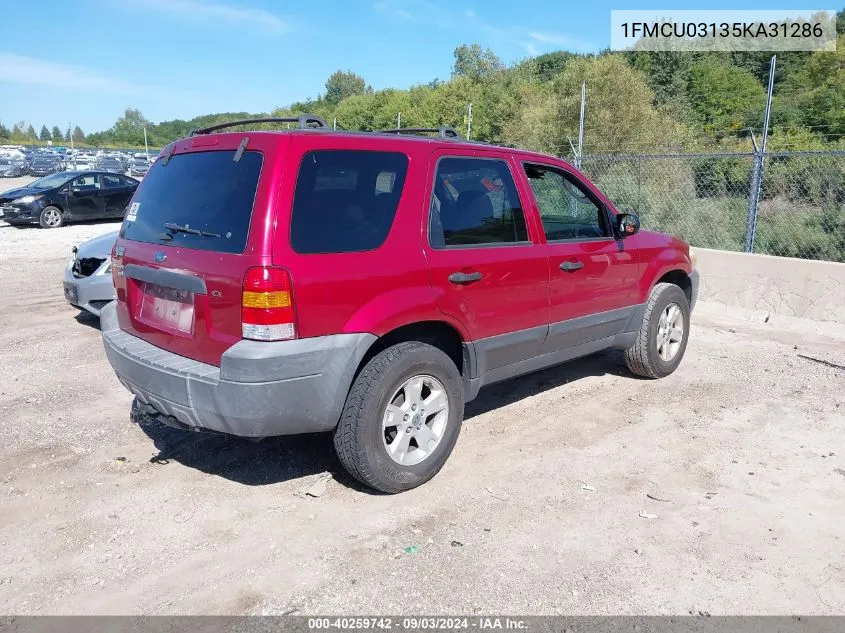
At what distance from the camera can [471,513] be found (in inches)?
140

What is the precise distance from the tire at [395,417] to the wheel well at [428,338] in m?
0.08

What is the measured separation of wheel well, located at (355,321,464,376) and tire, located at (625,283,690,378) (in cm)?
210

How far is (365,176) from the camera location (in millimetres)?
3596

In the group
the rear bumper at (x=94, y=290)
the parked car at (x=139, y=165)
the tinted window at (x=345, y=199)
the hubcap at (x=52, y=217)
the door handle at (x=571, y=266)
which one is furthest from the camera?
the parked car at (x=139, y=165)

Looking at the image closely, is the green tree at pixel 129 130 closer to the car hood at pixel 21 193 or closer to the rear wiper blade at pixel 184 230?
the car hood at pixel 21 193

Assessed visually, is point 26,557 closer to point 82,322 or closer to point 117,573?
point 117,573

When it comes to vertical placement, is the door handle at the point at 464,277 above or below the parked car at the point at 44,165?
below

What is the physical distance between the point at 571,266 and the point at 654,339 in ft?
4.66

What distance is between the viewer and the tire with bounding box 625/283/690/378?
5531 millimetres

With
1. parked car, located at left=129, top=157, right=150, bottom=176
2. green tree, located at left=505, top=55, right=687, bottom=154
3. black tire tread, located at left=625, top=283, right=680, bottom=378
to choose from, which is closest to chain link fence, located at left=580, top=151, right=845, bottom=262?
black tire tread, located at left=625, top=283, right=680, bottom=378

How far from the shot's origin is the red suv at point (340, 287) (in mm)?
3201

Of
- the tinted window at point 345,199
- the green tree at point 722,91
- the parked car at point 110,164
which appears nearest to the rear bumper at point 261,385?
the tinted window at point 345,199

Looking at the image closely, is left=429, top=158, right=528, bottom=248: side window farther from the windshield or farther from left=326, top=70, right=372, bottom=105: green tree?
left=326, top=70, right=372, bottom=105: green tree

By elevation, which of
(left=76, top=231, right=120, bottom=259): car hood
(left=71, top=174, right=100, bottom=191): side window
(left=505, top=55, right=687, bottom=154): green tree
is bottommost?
(left=76, top=231, right=120, bottom=259): car hood
